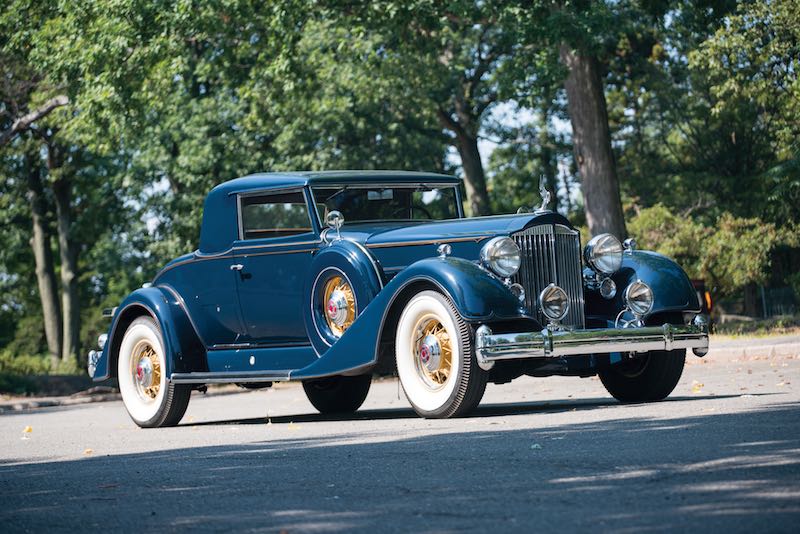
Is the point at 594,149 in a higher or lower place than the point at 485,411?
higher

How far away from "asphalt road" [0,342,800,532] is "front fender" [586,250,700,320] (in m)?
0.76

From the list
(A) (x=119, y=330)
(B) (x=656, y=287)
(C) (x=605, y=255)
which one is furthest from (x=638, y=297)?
(A) (x=119, y=330)

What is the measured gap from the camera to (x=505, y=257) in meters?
8.79

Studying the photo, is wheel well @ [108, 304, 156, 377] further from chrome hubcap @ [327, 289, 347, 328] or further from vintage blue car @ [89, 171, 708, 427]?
chrome hubcap @ [327, 289, 347, 328]

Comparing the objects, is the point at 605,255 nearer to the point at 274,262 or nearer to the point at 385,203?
the point at 385,203

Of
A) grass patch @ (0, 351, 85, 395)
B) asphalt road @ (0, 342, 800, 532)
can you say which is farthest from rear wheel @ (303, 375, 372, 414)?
grass patch @ (0, 351, 85, 395)

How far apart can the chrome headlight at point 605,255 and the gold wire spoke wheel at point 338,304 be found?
1.97 m

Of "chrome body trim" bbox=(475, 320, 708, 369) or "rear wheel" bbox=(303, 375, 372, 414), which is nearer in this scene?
"chrome body trim" bbox=(475, 320, 708, 369)

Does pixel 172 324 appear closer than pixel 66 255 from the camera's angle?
Yes

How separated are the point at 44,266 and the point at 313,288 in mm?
28922

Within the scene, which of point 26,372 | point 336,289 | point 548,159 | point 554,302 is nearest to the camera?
point 554,302

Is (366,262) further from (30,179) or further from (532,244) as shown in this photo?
(30,179)

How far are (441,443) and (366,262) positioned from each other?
2434 mm

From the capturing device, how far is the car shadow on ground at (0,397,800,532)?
4.61 metres
